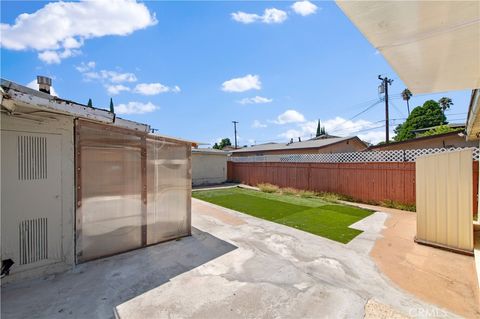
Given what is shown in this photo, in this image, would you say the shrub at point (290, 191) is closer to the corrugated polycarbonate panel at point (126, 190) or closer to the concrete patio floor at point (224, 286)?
the concrete patio floor at point (224, 286)

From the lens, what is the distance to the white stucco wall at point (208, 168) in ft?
47.1

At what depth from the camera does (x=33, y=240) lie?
3.27m

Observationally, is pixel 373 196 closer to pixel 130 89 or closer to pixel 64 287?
pixel 64 287

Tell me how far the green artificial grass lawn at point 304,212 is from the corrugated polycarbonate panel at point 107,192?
152 inches

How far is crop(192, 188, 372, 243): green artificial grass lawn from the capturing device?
5738 mm

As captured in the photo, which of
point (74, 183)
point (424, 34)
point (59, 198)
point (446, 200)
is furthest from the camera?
point (446, 200)

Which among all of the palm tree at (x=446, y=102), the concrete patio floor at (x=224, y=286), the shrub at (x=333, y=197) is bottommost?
the concrete patio floor at (x=224, y=286)

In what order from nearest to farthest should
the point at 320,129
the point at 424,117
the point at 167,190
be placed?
the point at 167,190
the point at 424,117
the point at 320,129

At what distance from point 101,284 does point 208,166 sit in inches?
465

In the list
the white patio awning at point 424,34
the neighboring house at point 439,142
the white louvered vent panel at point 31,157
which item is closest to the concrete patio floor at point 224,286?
the white louvered vent panel at point 31,157

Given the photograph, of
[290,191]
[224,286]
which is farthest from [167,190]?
[290,191]

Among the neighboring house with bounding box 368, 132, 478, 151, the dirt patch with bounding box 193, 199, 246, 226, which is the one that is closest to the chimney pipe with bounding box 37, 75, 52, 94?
the dirt patch with bounding box 193, 199, 246, 226

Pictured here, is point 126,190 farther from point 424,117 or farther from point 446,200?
point 424,117

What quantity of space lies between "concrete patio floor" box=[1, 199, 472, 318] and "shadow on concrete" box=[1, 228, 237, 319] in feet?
0.04
